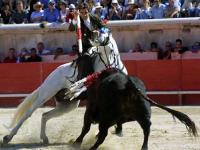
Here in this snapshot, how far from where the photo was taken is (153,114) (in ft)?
33.2

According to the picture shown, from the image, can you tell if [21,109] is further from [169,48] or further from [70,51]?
[70,51]

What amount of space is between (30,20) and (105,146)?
7.43m

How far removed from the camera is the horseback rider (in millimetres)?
7141

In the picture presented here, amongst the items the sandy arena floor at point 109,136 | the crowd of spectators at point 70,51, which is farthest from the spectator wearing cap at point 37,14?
the sandy arena floor at point 109,136

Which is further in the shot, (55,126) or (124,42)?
(124,42)

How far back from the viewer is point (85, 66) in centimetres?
721

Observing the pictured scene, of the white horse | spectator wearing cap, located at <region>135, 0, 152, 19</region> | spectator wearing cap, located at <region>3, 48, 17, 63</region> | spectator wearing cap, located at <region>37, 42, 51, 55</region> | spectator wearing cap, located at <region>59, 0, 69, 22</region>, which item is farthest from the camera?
spectator wearing cap, located at <region>37, 42, 51, 55</region>

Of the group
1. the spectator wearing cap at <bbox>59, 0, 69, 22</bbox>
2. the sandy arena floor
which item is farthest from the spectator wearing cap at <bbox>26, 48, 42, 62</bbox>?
the sandy arena floor

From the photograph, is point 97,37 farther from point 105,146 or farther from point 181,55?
point 181,55

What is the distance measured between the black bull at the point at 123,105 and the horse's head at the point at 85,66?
0.92 meters

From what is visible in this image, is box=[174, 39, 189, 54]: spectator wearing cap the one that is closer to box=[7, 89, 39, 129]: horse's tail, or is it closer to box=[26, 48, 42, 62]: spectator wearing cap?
box=[26, 48, 42, 62]: spectator wearing cap

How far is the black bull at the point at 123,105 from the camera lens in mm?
5910

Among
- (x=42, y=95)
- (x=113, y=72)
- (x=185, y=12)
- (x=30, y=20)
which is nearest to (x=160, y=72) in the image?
(x=185, y=12)

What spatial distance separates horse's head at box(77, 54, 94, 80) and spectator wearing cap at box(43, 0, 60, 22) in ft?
17.9
